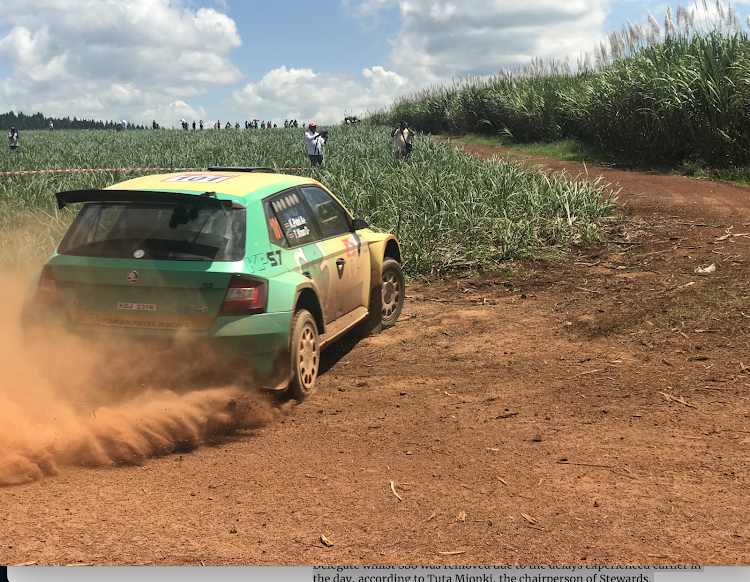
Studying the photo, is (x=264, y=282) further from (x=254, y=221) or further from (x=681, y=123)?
(x=681, y=123)

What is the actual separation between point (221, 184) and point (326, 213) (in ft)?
4.07

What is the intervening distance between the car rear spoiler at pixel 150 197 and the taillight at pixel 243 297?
1.80ft

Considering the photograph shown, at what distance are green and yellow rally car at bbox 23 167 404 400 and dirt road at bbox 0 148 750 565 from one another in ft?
1.78

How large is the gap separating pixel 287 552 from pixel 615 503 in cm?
172

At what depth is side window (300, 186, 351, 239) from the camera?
6.14 meters

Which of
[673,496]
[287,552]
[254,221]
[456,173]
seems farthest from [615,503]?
[456,173]

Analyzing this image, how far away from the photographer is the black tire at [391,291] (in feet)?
24.3

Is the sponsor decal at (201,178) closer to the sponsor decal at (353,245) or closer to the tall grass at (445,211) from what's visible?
the sponsor decal at (353,245)

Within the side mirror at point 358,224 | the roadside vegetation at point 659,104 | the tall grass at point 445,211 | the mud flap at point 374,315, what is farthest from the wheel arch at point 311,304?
the roadside vegetation at point 659,104

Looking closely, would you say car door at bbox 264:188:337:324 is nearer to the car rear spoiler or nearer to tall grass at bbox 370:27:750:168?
the car rear spoiler

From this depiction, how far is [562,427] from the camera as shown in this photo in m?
4.79

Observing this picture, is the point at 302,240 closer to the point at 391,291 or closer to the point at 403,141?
the point at 391,291

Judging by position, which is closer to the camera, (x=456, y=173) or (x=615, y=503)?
(x=615, y=503)

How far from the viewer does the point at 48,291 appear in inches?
196
